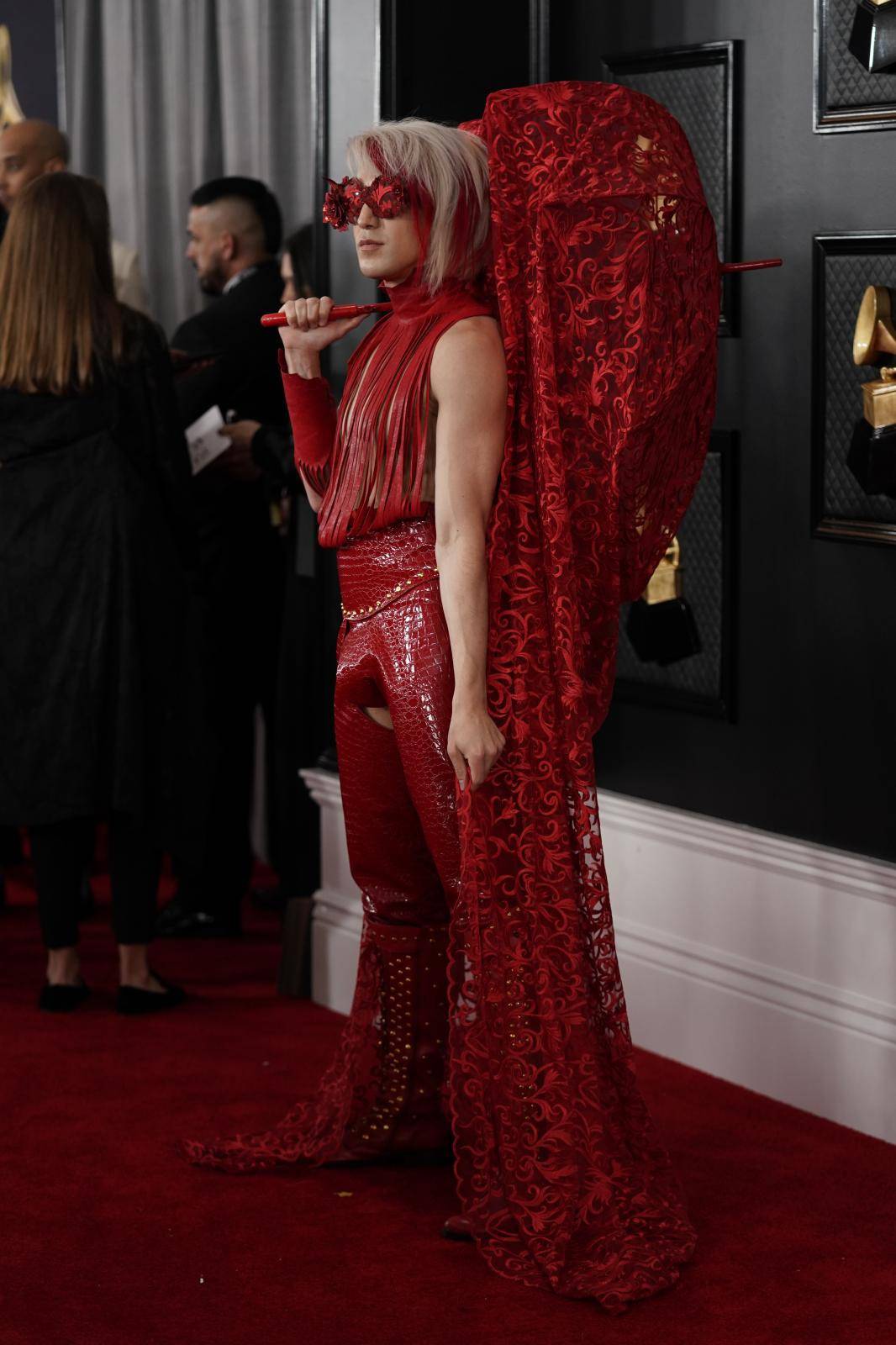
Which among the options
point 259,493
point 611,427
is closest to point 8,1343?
point 611,427

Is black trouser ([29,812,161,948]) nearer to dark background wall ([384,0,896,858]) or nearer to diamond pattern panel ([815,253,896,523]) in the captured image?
dark background wall ([384,0,896,858])

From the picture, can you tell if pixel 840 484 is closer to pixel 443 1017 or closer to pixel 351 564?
pixel 351 564

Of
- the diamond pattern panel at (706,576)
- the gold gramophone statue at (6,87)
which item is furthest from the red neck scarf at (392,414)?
the gold gramophone statue at (6,87)

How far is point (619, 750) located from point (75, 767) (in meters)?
1.11

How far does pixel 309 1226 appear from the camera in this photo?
8.86 feet

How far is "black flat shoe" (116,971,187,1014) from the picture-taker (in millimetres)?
3742

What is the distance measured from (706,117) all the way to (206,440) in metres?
1.34

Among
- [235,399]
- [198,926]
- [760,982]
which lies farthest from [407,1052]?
[235,399]

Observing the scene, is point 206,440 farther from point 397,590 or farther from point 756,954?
point 756,954

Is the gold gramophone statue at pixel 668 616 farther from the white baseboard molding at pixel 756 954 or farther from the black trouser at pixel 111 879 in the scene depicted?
the black trouser at pixel 111 879

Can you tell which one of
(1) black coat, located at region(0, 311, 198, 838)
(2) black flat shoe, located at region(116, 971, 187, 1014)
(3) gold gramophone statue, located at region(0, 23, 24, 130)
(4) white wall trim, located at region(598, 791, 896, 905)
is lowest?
(2) black flat shoe, located at region(116, 971, 187, 1014)

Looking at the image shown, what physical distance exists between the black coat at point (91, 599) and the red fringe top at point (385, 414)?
3.31 feet

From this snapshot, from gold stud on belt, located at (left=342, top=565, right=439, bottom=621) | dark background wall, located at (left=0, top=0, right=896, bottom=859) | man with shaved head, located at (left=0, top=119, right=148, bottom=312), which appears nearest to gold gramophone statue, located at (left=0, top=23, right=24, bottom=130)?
man with shaved head, located at (left=0, top=119, right=148, bottom=312)

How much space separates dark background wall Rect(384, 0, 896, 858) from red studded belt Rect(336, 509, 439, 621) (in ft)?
2.88
